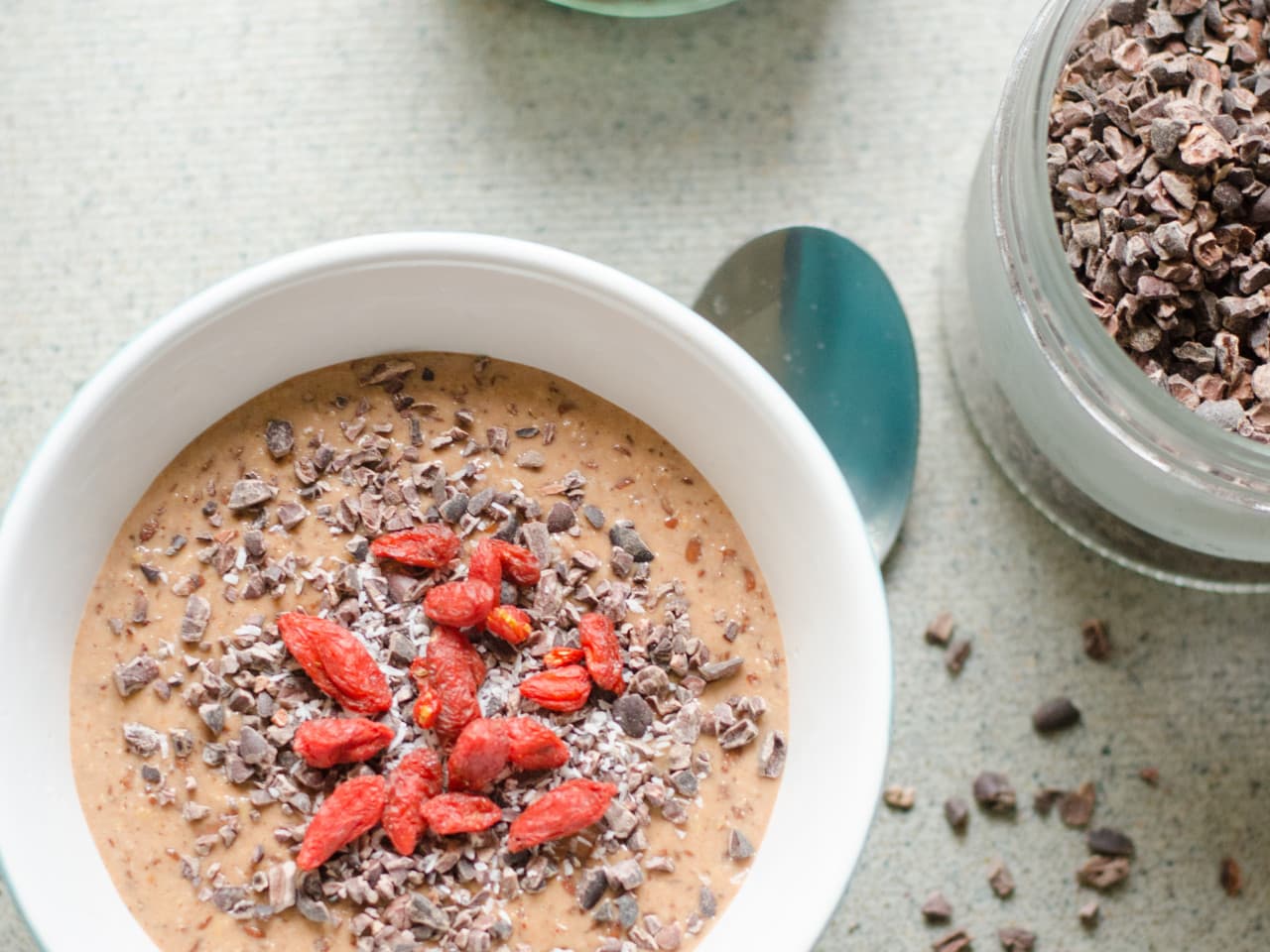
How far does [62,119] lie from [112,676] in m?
0.59

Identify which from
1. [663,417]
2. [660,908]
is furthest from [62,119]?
[660,908]

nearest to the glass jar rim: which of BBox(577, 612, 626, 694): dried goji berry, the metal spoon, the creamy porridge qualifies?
the metal spoon

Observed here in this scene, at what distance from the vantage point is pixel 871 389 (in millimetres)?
1210

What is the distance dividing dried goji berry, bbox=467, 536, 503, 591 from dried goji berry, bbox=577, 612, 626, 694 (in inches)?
3.0

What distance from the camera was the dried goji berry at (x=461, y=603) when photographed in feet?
3.16

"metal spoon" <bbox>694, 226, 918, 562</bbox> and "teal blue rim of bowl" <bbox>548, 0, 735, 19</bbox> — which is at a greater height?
"teal blue rim of bowl" <bbox>548, 0, 735, 19</bbox>

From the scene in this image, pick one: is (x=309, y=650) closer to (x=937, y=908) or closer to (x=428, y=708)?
(x=428, y=708)

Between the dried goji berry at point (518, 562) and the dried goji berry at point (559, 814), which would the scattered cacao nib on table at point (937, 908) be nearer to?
the dried goji berry at point (559, 814)

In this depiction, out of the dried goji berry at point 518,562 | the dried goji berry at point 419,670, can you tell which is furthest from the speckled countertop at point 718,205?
the dried goji berry at point 419,670

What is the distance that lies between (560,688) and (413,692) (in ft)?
0.40

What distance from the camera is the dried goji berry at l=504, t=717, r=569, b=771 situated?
3.13ft

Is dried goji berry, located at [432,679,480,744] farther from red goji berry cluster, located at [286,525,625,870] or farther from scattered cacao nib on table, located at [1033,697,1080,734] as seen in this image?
scattered cacao nib on table, located at [1033,697,1080,734]

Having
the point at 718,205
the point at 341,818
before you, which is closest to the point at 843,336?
the point at 718,205

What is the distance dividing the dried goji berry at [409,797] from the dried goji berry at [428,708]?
31 mm
